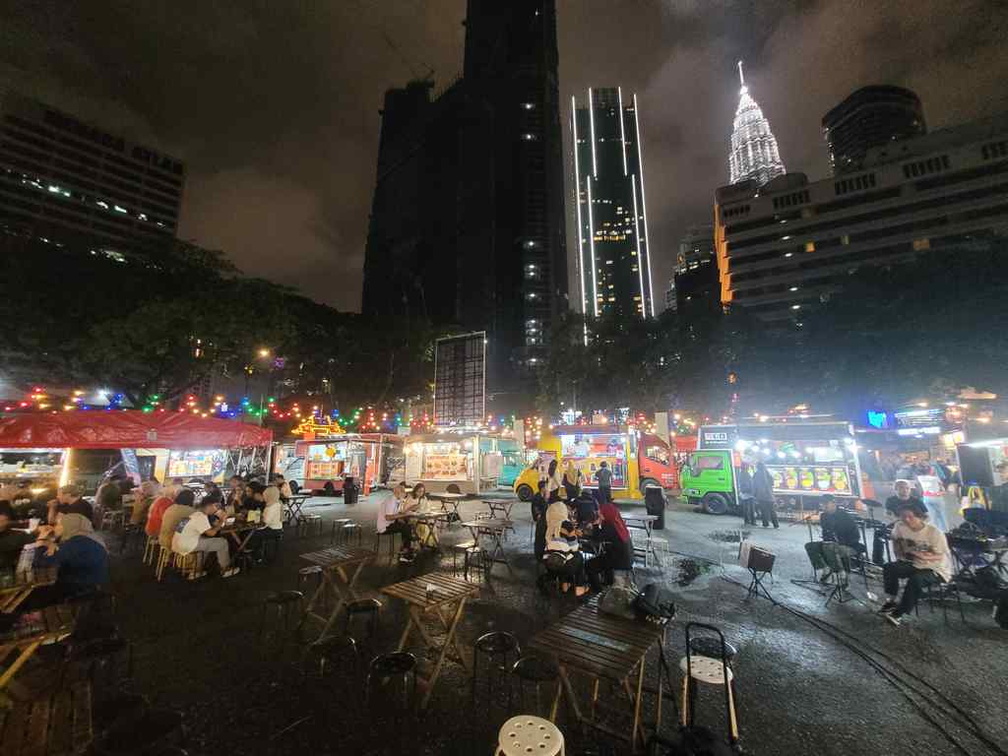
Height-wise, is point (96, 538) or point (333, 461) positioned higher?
point (333, 461)

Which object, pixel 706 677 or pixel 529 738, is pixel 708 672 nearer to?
pixel 706 677

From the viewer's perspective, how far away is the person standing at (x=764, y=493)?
11.7 m

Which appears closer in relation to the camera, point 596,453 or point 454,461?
point 596,453

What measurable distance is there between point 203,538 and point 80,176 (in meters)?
74.2

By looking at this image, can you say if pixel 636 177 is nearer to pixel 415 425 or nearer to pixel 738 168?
pixel 738 168

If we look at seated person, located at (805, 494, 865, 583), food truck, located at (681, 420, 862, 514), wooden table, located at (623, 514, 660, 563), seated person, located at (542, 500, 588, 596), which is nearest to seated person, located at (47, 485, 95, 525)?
seated person, located at (542, 500, 588, 596)

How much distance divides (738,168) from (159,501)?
15937 centimetres

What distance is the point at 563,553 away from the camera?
633cm

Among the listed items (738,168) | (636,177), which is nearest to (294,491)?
(636,177)

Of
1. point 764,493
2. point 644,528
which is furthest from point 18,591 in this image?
point 764,493

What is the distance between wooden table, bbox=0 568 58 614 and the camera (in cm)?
404

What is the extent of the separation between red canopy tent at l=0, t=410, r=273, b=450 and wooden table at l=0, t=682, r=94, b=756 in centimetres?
646

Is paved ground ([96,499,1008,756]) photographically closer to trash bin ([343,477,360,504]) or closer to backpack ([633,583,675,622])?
backpack ([633,583,675,622])

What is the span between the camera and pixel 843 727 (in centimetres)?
341
